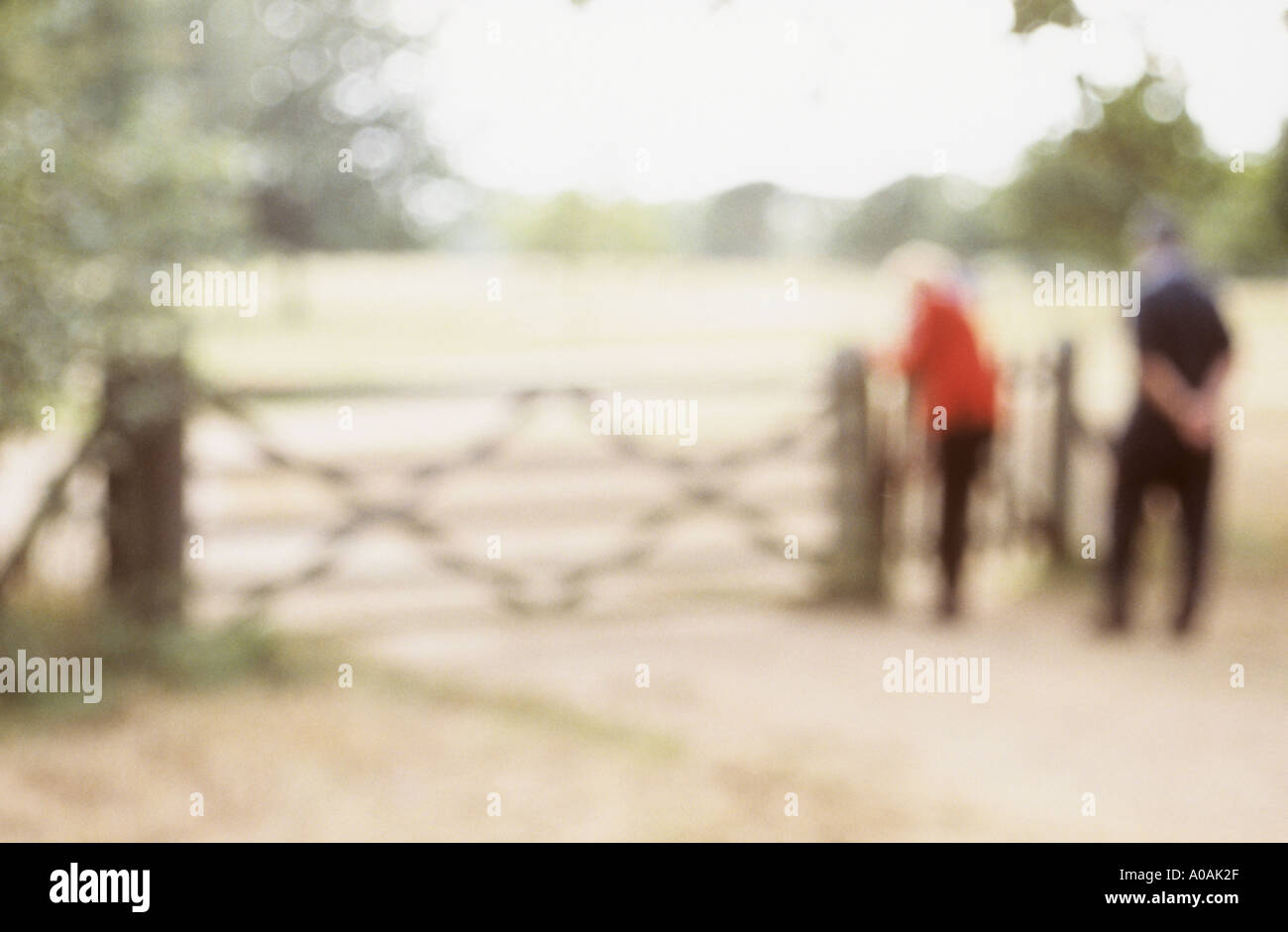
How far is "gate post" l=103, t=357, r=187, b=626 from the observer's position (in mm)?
6285

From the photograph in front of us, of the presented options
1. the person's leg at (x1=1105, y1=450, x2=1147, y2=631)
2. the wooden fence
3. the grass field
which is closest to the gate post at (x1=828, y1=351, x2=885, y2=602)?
the wooden fence

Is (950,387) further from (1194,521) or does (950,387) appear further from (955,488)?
(1194,521)

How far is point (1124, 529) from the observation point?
22.7 feet

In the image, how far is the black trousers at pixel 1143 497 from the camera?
6727mm

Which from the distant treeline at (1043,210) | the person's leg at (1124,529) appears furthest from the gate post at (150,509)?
the person's leg at (1124,529)

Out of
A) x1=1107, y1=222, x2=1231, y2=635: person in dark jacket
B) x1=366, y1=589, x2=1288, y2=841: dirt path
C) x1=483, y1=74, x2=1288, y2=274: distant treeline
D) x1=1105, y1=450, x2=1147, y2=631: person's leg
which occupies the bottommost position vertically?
x1=366, y1=589, x2=1288, y2=841: dirt path

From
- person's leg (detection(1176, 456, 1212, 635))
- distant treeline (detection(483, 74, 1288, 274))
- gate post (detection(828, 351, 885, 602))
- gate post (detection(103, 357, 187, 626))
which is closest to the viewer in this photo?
gate post (detection(103, 357, 187, 626))

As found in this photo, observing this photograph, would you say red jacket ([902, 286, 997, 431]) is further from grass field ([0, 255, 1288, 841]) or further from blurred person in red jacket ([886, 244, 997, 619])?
grass field ([0, 255, 1288, 841])

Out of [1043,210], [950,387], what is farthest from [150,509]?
[1043,210]

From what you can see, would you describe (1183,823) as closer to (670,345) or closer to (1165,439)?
(1165,439)

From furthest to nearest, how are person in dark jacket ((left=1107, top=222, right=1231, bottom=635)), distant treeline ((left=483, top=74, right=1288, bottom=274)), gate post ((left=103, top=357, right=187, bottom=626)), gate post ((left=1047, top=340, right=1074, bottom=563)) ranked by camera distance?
distant treeline ((left=483, top=74, right=1288, bottom=274)) < gate post ((left=1047, top=340, right=1074, bottom=563)) < person in dark jacket ((left=1107, top=222, right=1231, bottom=635)) < gate post ((left=103, top=357, right=187, bottom=626))

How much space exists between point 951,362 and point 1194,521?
1510 millimetres

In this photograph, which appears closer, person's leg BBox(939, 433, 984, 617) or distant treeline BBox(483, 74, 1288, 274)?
person's leg BBox(939, 433, 984, 617)

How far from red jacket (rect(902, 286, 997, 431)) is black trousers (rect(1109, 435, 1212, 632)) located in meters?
0.80
